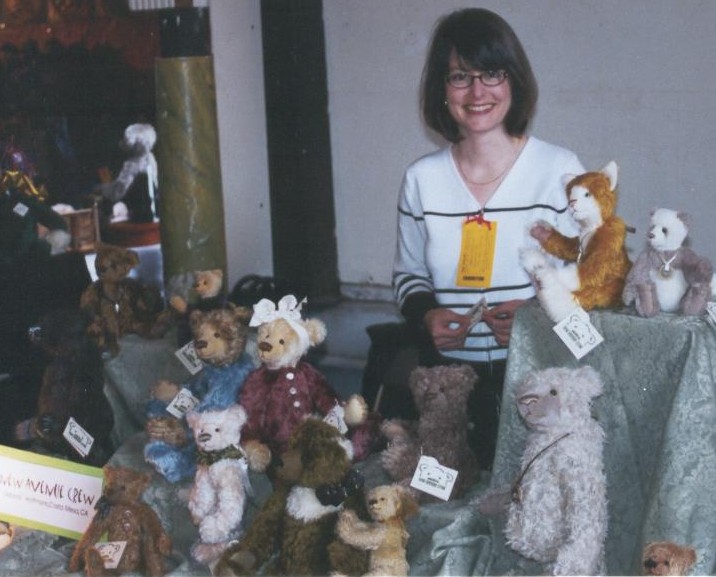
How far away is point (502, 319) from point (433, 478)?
0.38m

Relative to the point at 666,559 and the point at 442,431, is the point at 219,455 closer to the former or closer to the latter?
the point at 442,431

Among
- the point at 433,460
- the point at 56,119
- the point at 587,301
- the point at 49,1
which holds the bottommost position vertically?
the point at 433,460

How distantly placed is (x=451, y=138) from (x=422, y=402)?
24.9 inches

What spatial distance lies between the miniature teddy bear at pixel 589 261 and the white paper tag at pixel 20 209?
162 centimetres

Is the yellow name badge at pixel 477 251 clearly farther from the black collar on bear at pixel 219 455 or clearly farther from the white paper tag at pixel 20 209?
the white paper tag at pixel 20 209

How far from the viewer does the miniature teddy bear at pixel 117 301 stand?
2.85 metres

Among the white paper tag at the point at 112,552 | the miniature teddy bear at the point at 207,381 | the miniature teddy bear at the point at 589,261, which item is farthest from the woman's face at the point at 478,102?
the white paper tag at the point at 112,552

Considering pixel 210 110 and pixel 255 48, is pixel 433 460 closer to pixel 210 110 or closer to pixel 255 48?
pixel 210 110

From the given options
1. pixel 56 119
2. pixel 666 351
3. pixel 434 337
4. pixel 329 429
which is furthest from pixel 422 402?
pixel 56 119

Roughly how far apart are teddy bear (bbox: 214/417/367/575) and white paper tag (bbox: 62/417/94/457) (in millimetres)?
682

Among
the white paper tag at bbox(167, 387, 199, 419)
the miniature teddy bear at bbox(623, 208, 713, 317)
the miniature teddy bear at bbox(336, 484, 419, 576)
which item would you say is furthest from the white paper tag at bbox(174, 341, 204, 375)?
the miniature teddy bear at bbox(623, 208, 713, 317)

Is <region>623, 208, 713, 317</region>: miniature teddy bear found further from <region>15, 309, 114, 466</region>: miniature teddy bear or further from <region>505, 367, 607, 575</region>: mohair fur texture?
<region>15, 309, 114, 466</region>: miniature teddy bear

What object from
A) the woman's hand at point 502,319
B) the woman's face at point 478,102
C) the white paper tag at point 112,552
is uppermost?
the woman's face at point 478,102

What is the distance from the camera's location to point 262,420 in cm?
241
